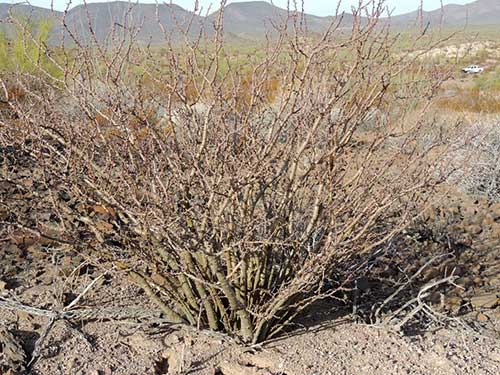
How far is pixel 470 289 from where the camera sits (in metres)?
4.70

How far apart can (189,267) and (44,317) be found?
3.68 feet

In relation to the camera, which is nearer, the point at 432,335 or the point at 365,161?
the point at 365,161

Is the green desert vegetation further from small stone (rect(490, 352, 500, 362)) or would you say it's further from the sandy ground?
small stone (rect(490, 352, 500, 362))

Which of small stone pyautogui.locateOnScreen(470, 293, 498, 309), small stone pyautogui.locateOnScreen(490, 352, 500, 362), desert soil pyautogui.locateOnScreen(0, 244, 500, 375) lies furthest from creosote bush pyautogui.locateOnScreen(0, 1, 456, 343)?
small stone pyautogui.locateOnScreen(470, 293, 498, 309)

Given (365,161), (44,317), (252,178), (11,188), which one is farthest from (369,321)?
(11,188)

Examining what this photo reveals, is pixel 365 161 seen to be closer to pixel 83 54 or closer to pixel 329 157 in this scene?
pixel 329 157

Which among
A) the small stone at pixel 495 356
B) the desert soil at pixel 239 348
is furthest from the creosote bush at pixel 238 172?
the small stone at pixel 495 356

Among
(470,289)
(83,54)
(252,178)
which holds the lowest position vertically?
(470,289)

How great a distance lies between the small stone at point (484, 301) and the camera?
439cm

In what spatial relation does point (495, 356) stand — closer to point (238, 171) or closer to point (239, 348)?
point (239, 348)

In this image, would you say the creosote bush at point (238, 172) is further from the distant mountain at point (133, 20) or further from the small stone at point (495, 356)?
the small stone at point (495, 356)

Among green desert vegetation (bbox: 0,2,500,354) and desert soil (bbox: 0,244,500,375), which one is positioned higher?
green desert vegetation (bbox: 0,2,500,354)

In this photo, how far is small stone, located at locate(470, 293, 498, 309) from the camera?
439cm

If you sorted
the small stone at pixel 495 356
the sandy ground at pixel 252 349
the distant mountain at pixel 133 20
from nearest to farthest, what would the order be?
the distant mountain at pixel 133 20, the sandy ground at pixel 252 349, the small stone at pixel 495 356
